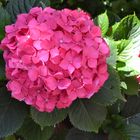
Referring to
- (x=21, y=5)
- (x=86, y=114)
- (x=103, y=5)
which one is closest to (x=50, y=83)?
(x=86, y=114)

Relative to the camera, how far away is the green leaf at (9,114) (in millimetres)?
1147

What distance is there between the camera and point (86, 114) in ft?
3.82

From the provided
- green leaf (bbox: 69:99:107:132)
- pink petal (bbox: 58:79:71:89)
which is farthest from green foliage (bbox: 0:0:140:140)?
pink petal (bbox: 58:79:71:89)

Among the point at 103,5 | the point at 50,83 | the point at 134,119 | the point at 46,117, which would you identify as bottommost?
the point at 103,5

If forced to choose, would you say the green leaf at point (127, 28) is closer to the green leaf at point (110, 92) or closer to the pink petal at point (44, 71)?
the green leaf at point (110, 92)

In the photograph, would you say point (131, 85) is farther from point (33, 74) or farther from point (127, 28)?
point (33, 74)

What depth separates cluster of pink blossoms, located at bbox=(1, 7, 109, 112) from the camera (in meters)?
1.05

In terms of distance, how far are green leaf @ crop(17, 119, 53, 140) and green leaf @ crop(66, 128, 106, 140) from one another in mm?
93

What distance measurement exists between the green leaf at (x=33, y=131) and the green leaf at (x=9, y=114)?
9cm

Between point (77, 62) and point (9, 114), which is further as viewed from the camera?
point (9, 114)

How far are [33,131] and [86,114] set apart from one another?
179 mm

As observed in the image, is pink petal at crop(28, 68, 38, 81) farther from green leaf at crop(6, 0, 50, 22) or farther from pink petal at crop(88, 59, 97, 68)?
green leaf at crop(6, 0, 50, 22)

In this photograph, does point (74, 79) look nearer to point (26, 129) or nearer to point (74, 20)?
point (74, 20)

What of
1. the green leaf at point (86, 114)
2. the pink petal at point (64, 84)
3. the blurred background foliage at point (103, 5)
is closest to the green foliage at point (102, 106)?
the green leaf at point (86, 114)
